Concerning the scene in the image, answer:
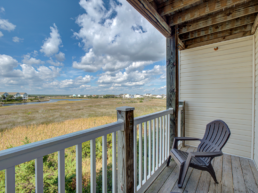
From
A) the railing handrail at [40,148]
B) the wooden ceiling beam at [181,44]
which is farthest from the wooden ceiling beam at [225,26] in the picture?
the railing handrail at [40,148]

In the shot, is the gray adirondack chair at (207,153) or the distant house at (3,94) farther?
the gray adirondack chair at (207,153)

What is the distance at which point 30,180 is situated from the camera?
1.15 meters

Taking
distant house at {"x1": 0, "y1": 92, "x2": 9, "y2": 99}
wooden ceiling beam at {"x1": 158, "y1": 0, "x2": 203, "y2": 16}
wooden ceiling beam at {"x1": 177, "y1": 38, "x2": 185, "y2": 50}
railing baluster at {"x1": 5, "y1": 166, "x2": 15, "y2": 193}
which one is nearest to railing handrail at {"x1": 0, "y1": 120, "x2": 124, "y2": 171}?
railing baluster at {"x1": 5, "y1": 166, "x2": 15, "y2": 193}

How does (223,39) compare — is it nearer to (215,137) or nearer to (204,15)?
(204,15)

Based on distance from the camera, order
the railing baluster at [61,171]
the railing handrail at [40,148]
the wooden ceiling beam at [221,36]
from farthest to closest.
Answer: the wooden ceiling beam at [221,36] < the railing baluster at [61,171] < the railing handrail at [40,148]

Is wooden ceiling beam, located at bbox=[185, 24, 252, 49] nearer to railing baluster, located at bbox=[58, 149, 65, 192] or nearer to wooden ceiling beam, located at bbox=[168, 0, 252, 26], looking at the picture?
wooden ceiling beam, located at bbox=[168, 0, 252, 26]

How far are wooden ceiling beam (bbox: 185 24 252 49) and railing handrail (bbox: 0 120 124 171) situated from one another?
136 inches

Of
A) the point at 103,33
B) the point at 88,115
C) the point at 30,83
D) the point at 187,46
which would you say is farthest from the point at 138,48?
the point at 30,83

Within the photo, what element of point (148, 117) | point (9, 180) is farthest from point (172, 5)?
point (9, 180)

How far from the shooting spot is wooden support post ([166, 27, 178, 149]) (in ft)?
8.38

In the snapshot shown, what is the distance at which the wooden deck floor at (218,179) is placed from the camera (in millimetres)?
1838

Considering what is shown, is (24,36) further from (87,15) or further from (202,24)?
(202,24)

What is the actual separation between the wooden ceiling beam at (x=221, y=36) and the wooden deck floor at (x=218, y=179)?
2.78 metres

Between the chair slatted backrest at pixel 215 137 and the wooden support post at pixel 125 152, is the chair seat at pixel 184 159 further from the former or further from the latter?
the wooden support post at pixel 125 152
